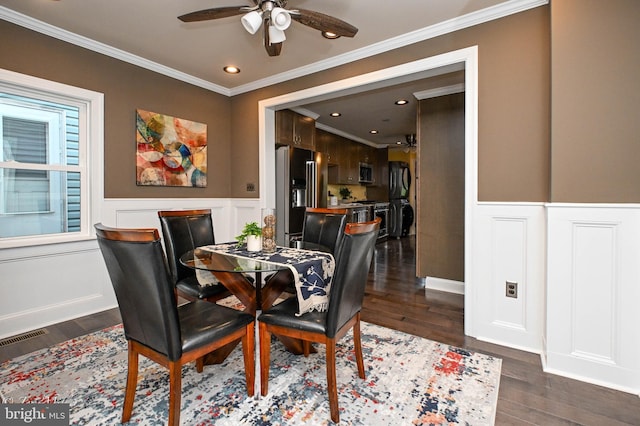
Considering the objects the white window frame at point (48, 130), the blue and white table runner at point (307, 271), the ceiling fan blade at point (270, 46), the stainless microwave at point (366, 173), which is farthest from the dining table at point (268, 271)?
the stainless microwave at point (366, 173)

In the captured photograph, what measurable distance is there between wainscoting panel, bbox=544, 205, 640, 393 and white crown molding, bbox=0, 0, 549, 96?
5.03 ft

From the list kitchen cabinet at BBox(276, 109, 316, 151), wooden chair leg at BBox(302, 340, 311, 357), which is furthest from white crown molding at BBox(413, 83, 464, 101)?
wooden chair leg at BBox(302, 340, 311, 357)

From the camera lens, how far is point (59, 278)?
9.04 ft

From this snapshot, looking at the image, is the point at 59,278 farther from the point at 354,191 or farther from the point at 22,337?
the point at 354,191

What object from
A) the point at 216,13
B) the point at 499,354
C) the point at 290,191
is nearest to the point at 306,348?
the point at 499,354

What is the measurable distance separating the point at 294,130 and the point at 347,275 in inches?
134

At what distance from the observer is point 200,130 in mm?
3781

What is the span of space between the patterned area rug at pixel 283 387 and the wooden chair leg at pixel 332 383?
6 cm

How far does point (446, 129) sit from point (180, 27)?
3.01 meters

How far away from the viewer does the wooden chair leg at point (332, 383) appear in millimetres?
1512

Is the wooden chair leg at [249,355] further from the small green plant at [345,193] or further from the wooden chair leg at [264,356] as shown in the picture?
the small green plant at [345,193]

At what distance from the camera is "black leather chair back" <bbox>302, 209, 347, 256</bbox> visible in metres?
2.54

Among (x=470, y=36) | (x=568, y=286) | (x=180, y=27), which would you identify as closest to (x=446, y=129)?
(x=470, y=36)

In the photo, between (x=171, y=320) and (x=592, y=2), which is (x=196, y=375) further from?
(x=592, y=2)
